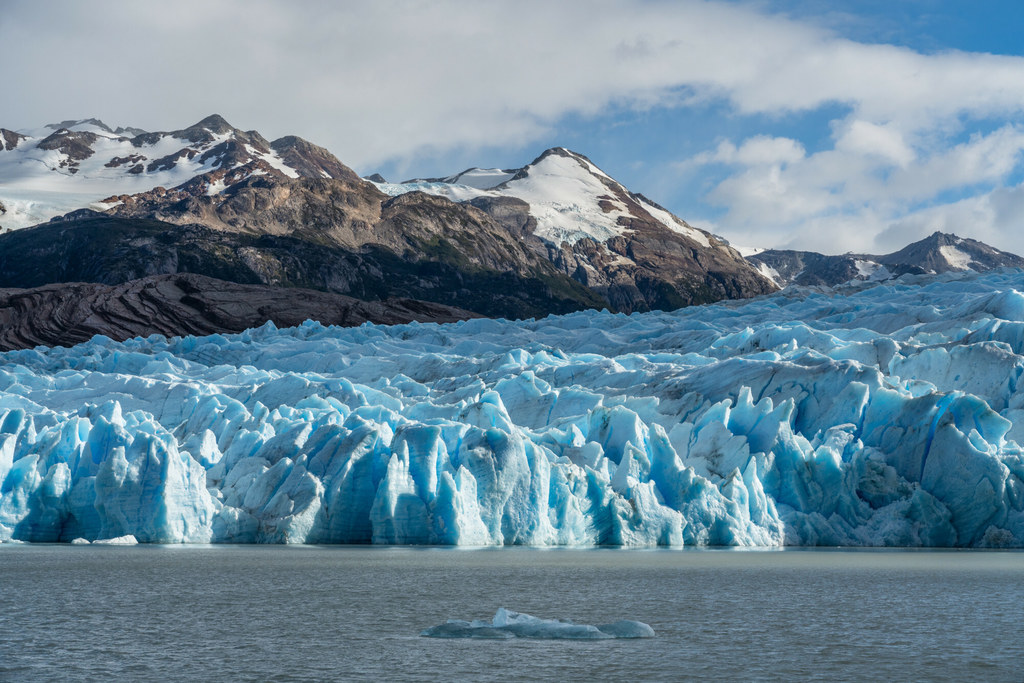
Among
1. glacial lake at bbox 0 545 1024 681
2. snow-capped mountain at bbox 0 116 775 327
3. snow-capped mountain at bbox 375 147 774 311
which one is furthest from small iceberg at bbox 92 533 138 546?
snow-capped mountain at bbox 375 147 774 311

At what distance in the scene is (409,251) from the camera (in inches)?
5645

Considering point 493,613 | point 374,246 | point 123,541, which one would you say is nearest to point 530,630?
point 493,613

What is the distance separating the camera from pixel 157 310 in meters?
73.2

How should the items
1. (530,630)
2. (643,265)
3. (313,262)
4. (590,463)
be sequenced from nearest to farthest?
(530,630), (590,463), (313,262), (643,265)

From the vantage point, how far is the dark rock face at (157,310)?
70.5m

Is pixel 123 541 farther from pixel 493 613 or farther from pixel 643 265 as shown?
pixel 643 265

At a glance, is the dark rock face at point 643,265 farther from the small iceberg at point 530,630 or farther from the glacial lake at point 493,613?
the small iceberg at point 530,630

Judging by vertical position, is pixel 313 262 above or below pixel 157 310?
above

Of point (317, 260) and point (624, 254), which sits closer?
point (317, 260)

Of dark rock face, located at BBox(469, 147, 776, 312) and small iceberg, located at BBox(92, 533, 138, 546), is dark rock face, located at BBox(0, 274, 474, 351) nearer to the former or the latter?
small iceberg, located at BBox(92, 533, 138, 546)

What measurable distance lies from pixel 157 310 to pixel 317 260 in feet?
167

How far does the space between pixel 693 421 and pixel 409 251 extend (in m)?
112

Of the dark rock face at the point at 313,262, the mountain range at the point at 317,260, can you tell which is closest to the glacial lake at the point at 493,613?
the mountain range at the point at 317,260

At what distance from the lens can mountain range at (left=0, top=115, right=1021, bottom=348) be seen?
74625 mm
